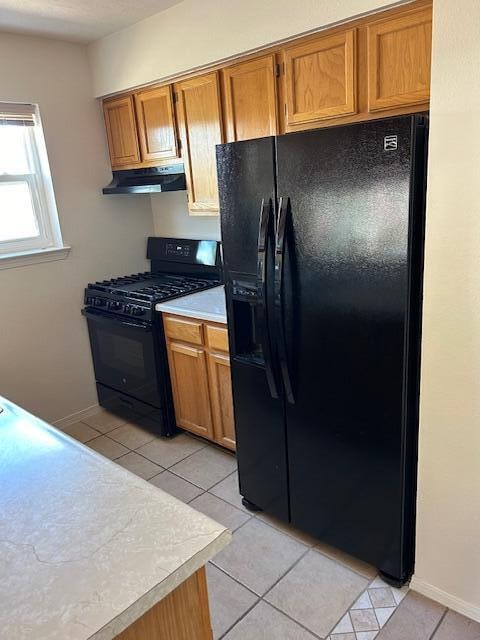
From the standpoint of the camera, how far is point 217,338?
102 inches

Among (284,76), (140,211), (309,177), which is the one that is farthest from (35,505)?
(140,211)

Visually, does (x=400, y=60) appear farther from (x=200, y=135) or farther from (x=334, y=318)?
(x=200, y=135)

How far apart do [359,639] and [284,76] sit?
2269 mm

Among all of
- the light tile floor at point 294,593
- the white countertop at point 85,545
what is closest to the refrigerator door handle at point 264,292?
the light tile floor at point 294,593

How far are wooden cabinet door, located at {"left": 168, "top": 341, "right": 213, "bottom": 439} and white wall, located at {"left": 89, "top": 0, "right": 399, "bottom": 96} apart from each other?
153cm

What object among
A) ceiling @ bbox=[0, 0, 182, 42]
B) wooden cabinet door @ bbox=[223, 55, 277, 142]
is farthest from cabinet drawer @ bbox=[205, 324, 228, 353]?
ceiling @ bbox=[0, 0, 182, 42]

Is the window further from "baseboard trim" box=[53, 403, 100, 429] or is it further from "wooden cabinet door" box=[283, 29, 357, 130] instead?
"wooden cabinet door" box=[283, 29, 357, 130]

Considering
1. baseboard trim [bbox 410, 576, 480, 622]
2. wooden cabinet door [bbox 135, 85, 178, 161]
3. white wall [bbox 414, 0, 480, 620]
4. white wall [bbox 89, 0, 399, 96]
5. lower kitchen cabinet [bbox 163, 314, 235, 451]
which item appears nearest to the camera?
white wall [bbox 414, 0, 480, 620]

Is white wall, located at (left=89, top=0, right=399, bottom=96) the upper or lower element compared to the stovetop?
upper

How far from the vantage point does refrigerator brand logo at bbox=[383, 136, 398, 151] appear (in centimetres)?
147

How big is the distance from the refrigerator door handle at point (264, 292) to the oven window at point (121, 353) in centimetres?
120

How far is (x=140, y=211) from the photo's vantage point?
350cm

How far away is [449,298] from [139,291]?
1.98 meters

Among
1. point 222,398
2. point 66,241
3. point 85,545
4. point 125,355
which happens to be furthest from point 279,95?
point 85,545
